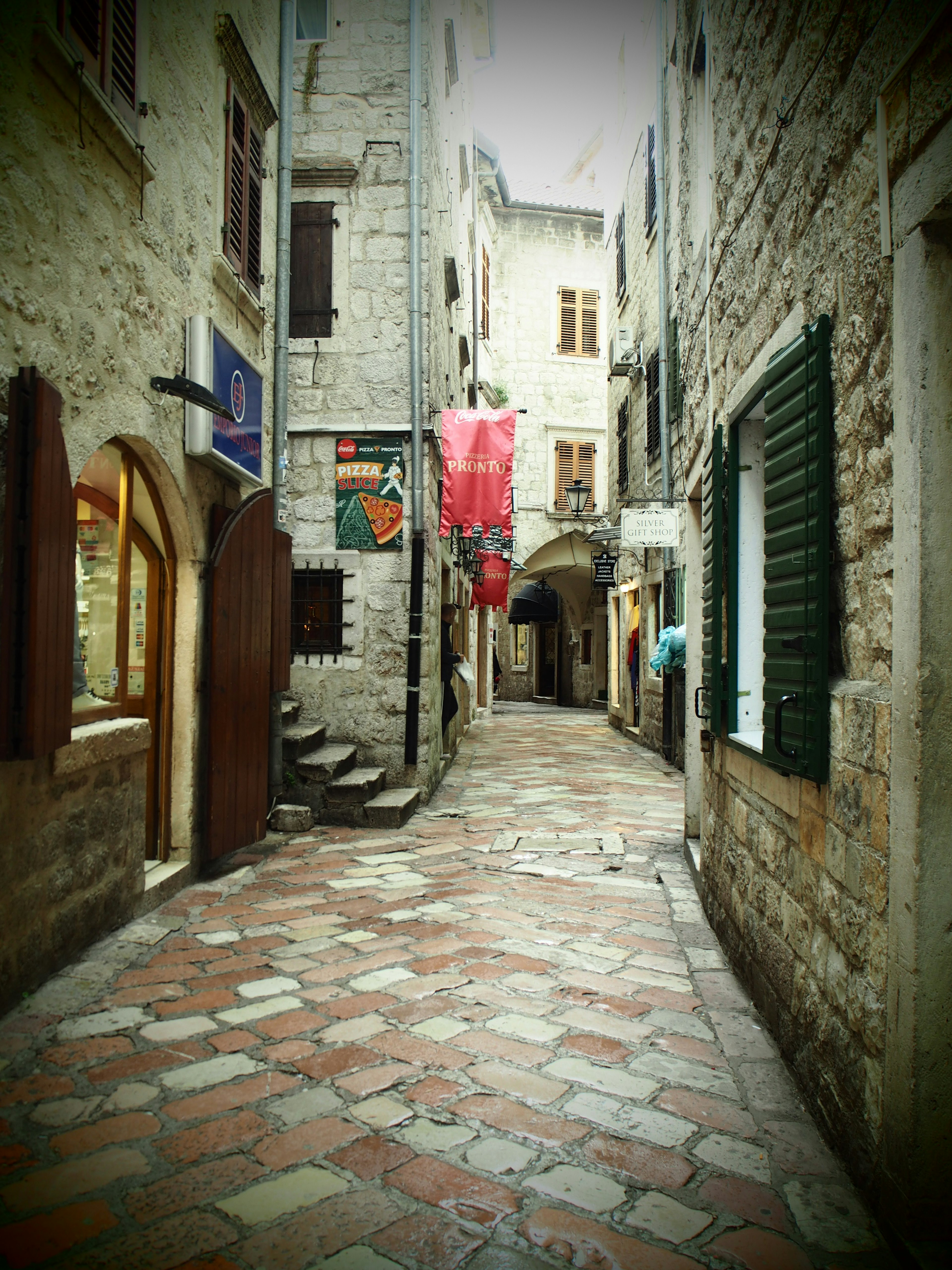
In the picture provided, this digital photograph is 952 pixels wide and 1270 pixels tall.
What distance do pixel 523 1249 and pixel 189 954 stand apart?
96.6 inches

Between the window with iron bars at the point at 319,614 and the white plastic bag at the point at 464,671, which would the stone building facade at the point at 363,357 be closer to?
the window with iron bars at the point at 319,614

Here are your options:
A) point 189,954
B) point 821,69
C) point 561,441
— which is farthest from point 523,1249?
point 561,441

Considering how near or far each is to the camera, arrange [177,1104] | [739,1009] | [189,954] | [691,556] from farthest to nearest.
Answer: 1. [691,556]
2. [189,954]
3. [739,1009]
4. [177,1104]

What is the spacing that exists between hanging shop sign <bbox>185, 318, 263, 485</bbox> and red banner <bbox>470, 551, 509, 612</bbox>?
34.7ft

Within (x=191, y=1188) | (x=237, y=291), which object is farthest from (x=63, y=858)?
(x=237, y=291)

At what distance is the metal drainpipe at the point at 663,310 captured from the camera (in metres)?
11.5

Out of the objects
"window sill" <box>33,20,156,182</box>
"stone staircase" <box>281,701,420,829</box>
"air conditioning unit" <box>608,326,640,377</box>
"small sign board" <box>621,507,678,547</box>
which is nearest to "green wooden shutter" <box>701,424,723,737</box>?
"window sill" <box>33,20,156,182</box>

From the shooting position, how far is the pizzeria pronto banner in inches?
323

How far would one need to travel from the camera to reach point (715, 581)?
14.1ft

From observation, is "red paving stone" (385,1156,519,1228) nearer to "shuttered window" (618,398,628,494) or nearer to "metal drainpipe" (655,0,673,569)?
"metal drainpipe" (655,0,673,569)

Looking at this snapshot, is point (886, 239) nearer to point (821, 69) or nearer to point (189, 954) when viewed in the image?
point (821, 69)

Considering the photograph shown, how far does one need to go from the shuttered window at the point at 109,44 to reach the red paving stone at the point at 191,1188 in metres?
4.01

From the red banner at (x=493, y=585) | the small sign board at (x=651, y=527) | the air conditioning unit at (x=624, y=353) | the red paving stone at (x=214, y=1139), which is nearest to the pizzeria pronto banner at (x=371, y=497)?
the small sign board at (x=651, y=527)

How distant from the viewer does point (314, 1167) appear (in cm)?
227
